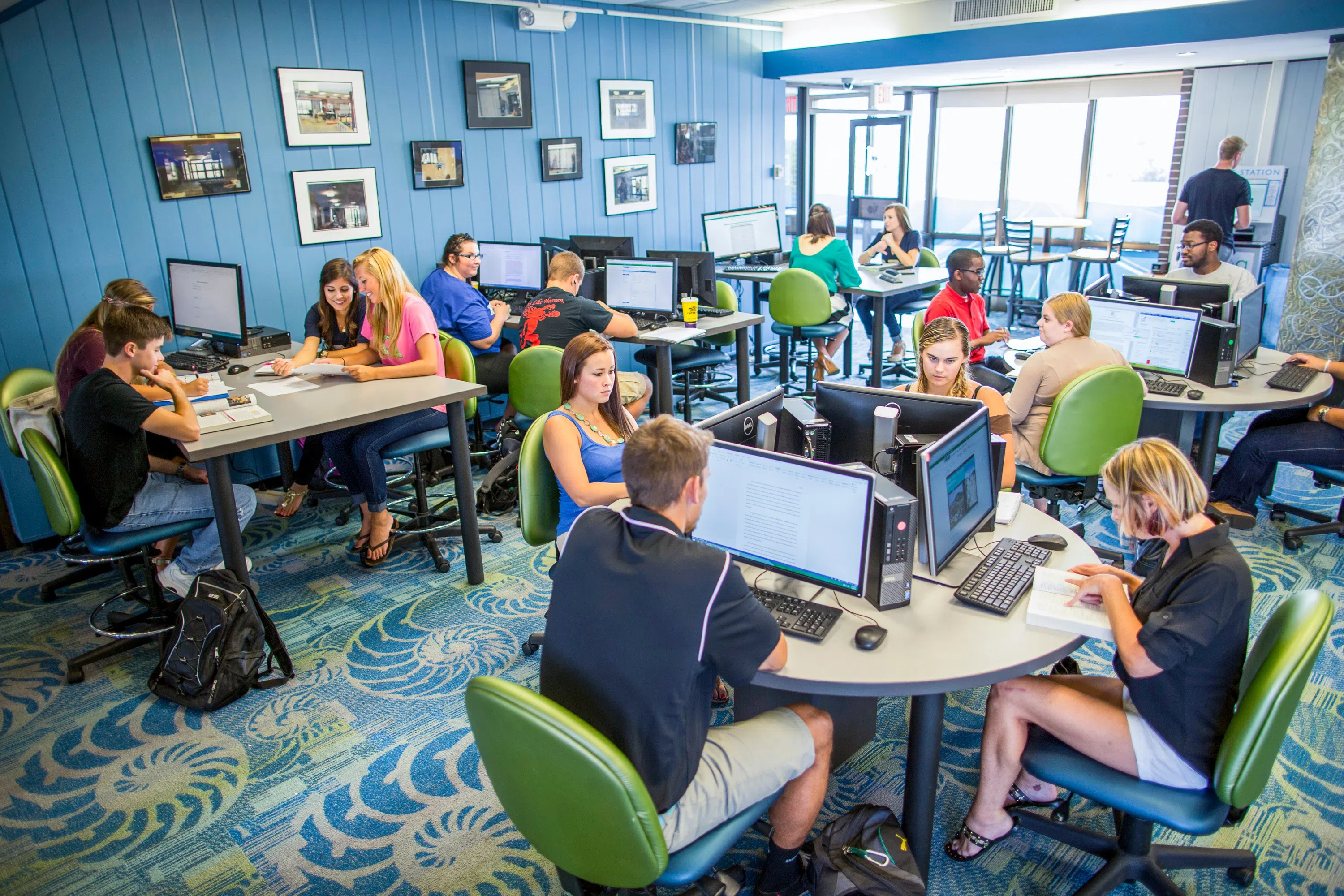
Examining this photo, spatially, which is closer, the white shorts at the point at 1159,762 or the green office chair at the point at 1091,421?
the white shorts at the point at 1159,762

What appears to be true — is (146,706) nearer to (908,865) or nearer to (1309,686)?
(908,865)

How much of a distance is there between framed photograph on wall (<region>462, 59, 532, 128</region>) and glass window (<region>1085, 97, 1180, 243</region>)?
8.40 m

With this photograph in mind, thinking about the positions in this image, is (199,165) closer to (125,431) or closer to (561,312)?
(561,312)

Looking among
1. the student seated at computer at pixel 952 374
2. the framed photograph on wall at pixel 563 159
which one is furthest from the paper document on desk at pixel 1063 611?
the framed photograph on wall at pixel 563 159

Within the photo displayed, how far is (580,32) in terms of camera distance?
619cm

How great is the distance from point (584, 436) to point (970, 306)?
319 cm

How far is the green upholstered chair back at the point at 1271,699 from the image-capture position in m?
1.69

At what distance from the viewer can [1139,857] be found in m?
2.11

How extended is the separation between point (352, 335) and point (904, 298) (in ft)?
14.4

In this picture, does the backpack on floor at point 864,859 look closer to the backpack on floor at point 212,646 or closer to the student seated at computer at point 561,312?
the backpack on floor at point 212,646

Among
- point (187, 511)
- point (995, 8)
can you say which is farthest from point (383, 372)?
point (995, 8)

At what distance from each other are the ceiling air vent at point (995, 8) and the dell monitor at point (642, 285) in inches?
126

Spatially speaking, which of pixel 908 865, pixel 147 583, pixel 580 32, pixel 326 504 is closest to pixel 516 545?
pixel 326 504

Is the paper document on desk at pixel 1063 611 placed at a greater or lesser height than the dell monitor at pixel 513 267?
lesser
